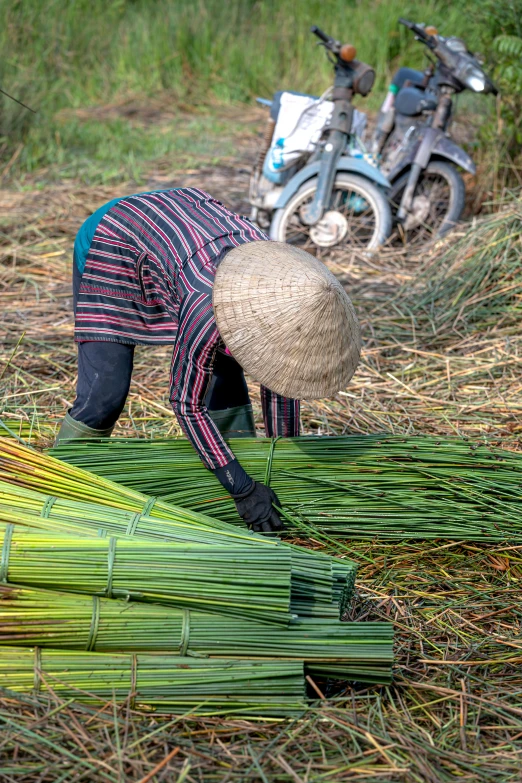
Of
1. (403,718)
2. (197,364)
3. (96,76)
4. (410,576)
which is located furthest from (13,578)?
(96,76)

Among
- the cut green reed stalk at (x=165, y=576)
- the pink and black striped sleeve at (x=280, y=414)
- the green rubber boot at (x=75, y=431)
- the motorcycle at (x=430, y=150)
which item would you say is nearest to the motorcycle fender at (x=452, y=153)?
the motorcycle at (x=430, y=150)

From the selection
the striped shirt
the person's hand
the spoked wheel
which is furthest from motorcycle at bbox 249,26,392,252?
the person's hand

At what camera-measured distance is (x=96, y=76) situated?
35.7ft

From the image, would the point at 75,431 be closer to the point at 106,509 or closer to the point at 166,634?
the point at 106,509

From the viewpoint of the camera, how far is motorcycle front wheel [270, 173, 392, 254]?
19.5ft

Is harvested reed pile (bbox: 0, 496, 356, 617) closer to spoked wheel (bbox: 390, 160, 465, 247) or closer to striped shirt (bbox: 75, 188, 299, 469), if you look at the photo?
striped shirt (bbox: 75, 188, 299, 469)

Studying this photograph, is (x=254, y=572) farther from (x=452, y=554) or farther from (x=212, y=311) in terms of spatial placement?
(x=452, y=554)

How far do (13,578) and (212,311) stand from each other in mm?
A: 902

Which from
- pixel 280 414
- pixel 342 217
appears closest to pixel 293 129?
pixel 342 217

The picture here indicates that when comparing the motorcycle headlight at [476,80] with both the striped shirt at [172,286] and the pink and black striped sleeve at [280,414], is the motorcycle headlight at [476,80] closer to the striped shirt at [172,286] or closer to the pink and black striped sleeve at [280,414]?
the striped shirt at [172,286]

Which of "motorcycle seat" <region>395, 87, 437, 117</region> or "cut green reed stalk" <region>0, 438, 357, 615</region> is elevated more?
"motorcycle seat" <region>395, 87, 437, 117</region>

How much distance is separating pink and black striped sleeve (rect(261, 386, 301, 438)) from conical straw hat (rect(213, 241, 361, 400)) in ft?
1.81

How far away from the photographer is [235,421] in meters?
3.38

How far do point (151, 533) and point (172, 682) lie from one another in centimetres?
41
